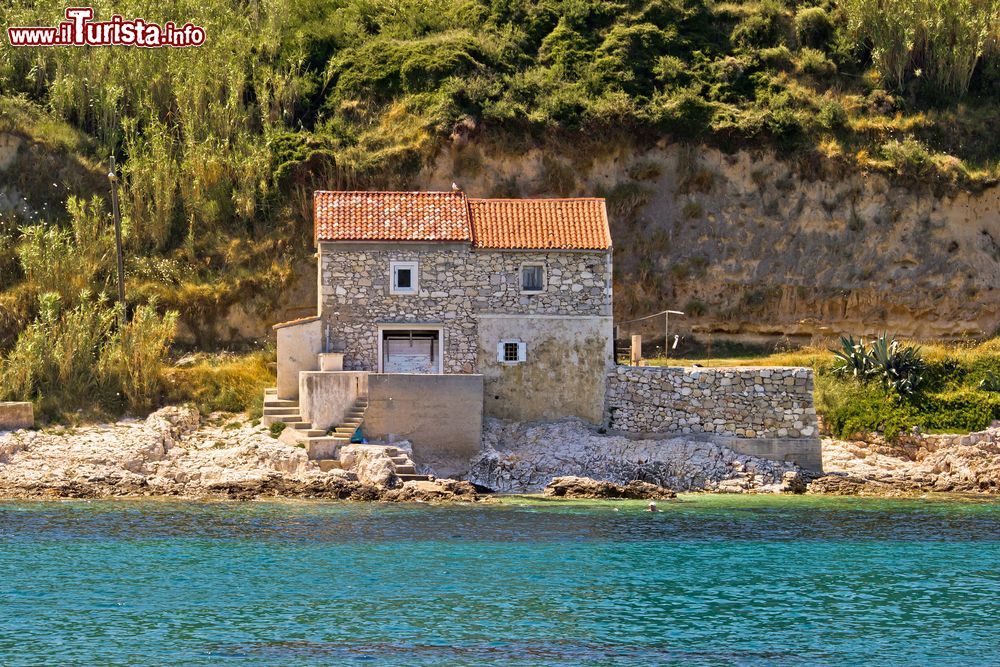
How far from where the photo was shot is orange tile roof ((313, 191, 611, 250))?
35938mm

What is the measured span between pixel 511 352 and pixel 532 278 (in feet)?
6.24

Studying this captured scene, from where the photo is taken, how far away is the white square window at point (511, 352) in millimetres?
35812

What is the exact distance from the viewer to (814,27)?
47938 mm

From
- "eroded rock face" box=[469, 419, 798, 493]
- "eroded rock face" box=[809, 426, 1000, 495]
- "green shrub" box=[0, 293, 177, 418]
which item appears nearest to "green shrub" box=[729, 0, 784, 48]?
"eroded rock face" box=[809, 426, 1000, 495]

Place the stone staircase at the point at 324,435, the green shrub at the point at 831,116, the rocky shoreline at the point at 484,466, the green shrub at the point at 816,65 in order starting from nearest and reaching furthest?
1. the rocky shoreline at the point at 484,466
2. the stone staircase at the point at 324,435
3. the green shrub at the point at 831,116
4. the green shrub at the point at 816,65

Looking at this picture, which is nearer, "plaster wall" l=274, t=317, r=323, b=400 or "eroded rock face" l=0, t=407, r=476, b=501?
"eroded rock face" l=0, t=407, r=476, b=501

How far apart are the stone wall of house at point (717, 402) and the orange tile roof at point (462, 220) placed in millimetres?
3664

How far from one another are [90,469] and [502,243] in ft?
36.4

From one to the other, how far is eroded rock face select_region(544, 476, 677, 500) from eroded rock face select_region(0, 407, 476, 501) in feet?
7.49

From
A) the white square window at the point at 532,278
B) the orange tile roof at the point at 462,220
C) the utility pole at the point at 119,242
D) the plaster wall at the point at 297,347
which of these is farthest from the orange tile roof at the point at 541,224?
the utility pole at the point at 119,242

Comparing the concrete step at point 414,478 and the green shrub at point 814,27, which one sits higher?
the green shrub at point 814,27

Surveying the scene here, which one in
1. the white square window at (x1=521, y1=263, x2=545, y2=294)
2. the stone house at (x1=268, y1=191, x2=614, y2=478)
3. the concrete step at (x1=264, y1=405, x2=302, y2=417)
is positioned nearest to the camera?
the concrete step at (x1=264, y1=405, x2=302, y2=417)

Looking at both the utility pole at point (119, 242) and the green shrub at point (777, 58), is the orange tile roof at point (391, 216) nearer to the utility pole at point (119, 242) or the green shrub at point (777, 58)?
the utility pole at point (119, 242)

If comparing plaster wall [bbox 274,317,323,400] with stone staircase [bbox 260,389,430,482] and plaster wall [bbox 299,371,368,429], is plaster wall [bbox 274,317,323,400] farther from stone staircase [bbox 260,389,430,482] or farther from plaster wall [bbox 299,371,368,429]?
plaster wall [bbox 299,371,368,429]
